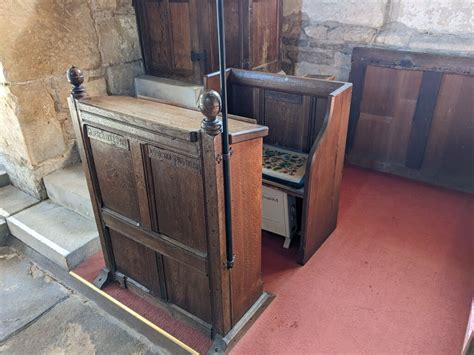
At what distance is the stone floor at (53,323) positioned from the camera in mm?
1730

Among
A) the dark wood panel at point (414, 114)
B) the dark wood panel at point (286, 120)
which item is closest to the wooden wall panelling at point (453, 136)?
the dark wood panel at point (414, 114)

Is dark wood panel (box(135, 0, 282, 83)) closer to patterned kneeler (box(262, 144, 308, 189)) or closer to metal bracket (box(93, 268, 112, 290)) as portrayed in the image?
patterned kneeler (box(262, 144, 308, 189))

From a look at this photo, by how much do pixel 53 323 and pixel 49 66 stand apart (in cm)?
158

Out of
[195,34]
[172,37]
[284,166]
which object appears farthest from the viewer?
[172,37]

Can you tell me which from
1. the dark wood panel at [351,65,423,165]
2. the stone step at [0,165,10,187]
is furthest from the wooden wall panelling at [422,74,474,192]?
the stone step at [0,165,10,187]

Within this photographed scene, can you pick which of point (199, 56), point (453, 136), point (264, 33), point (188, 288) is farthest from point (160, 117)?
point (453, 136)

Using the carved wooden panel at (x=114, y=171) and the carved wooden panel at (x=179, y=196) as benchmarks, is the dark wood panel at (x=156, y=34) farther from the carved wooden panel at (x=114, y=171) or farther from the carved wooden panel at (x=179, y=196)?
the carved wooden panel at (x=179, y=196)

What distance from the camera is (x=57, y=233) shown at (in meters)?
2.27

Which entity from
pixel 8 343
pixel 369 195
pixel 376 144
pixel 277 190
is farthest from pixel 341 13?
pixel 8 343

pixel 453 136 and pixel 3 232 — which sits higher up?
pixel 453 136

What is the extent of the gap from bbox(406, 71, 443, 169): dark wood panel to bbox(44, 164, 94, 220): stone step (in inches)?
96.5

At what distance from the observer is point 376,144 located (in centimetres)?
320

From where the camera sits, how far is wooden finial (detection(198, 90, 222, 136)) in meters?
1.18

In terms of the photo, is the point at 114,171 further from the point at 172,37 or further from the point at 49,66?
the point at 172,37
